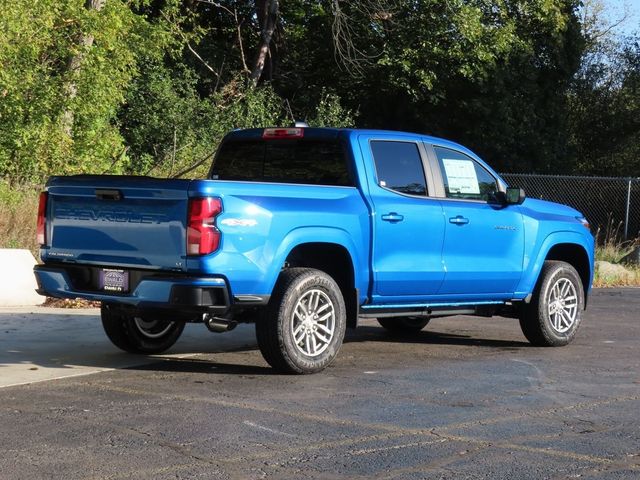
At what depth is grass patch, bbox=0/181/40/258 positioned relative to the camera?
15.4 metres

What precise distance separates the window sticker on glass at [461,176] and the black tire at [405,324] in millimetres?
1962

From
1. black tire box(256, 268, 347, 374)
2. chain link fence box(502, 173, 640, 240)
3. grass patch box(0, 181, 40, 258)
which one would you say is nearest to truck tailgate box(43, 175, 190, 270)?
black tire box(256, 268, 347, 374)

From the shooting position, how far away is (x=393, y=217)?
31.3ft

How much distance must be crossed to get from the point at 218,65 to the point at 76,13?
34.1ft

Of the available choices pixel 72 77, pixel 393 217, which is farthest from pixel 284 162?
pixel 72 77

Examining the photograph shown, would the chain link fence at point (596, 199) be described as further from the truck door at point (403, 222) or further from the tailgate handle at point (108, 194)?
the tailgate handle at point (108, 194)

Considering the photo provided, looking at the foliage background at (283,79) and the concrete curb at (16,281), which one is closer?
the concrete curb at (16,281)

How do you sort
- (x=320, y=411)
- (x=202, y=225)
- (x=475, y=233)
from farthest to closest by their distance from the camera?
(x=475, y=233)
(x=202, y=225)
(x=320, y=411)

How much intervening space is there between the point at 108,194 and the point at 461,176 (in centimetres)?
353

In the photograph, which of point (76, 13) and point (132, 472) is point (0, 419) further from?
point (76, 13)

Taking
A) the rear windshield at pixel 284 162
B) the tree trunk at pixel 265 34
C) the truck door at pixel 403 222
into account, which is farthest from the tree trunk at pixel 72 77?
the truck door at pixel 403 222

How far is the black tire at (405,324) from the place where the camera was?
1199cm

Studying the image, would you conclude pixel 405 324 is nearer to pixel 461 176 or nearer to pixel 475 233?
pixel 475 233

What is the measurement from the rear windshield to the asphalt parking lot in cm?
162
